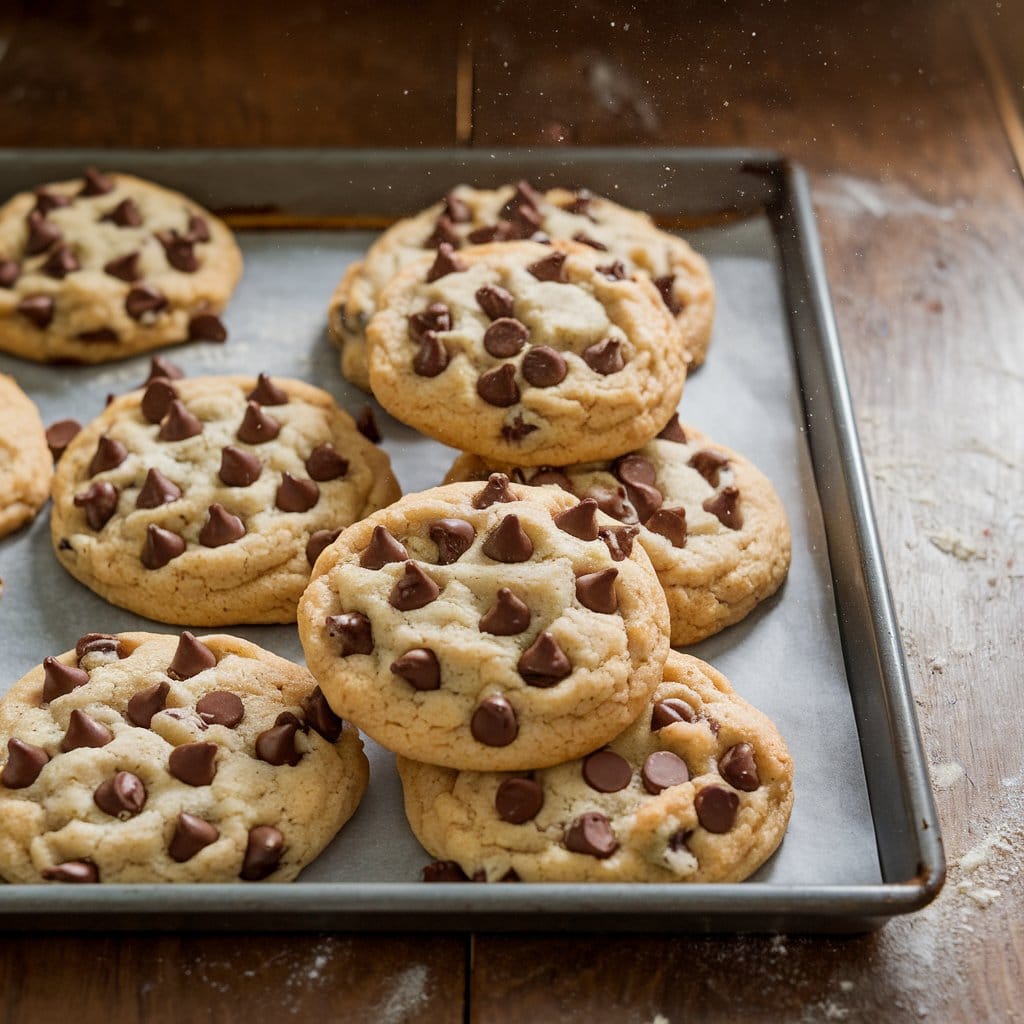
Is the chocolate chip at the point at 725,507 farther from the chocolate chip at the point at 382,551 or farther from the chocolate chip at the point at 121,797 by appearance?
the chocolate chip at the point at 121,797

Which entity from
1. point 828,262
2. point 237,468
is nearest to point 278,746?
point 237,468

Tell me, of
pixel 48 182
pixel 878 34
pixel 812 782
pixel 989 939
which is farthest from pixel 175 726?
pixel 878 34

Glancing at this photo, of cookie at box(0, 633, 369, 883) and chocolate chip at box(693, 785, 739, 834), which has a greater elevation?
chocolate chip at box(693, 785, 739, 834)

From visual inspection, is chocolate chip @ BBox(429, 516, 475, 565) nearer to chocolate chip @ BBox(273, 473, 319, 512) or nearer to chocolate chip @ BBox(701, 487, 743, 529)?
chocolate chip @ BBox(273, 473, 319, 512)

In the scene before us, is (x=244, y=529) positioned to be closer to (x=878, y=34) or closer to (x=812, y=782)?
(x=812, y=782)

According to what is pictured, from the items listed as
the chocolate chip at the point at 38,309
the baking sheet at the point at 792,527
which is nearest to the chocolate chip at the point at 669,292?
the baking sheet at the point at 792,527

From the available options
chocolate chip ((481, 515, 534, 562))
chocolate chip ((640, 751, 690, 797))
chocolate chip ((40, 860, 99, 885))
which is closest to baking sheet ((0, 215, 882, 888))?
chocolate chip ((640, 751, 690, 797))
